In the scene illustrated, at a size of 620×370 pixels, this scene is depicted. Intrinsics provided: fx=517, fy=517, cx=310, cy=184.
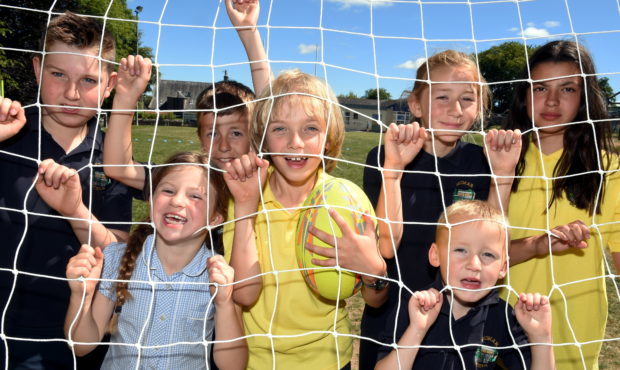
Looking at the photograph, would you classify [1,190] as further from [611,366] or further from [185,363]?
[611,366]

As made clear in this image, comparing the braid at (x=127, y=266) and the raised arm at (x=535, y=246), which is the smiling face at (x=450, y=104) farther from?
the braid at (x=127, y=266)

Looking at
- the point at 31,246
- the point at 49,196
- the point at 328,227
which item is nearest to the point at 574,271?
the point at 328,227

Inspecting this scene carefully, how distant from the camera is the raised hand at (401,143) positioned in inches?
70.1

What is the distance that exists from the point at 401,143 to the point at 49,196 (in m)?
1.24

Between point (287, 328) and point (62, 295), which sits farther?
point (62, 295)

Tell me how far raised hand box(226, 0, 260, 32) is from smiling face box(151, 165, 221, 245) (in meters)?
0.72

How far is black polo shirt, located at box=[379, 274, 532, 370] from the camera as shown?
1.64 metres

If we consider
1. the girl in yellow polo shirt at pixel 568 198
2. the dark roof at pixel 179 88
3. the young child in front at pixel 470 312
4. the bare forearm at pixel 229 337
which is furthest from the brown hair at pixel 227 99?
the dark roof at pixel 179 88

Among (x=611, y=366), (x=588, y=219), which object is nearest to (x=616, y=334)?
(x=611, y=366)

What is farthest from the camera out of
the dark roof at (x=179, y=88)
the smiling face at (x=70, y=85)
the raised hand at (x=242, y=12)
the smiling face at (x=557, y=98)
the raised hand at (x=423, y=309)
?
the dark roof at (x=179, y=88)

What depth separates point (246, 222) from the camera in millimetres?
1692

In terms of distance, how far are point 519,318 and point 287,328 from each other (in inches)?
28.9

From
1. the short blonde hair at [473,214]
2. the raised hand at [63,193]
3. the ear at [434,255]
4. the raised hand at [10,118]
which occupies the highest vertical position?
the raised hand at [10,118]

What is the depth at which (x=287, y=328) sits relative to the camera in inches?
68.4
